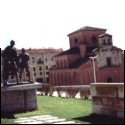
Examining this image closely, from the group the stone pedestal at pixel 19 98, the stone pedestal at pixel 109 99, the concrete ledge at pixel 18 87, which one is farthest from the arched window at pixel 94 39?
the stone pedestal at pixel 109 99

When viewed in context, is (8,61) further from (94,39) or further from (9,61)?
(94,39)

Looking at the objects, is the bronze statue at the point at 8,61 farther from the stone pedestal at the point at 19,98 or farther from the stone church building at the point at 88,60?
the stone church building at the point at 88,60

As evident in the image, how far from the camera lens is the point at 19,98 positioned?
2064cm

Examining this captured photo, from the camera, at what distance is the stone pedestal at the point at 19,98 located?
20.0 metres

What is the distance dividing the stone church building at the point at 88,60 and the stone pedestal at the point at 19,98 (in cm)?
2961

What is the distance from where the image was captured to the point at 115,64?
185 feet

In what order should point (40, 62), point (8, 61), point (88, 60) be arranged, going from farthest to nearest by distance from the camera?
point (40, 62)
point (88, 60)
point (8, 61)

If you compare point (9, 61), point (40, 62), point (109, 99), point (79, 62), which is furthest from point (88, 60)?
point (109, 99)

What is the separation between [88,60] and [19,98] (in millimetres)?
41675

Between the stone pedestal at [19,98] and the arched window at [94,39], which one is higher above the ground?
the arched window at [94,39]

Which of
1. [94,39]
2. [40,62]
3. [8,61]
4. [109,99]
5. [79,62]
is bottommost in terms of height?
[109,99]

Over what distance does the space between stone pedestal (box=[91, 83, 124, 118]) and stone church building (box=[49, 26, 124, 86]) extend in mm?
32122

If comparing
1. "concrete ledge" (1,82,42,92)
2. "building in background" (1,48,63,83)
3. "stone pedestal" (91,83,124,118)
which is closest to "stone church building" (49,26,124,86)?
"building in background" (1,48,63,83)

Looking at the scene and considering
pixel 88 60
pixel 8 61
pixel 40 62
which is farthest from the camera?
pixel 40 62
